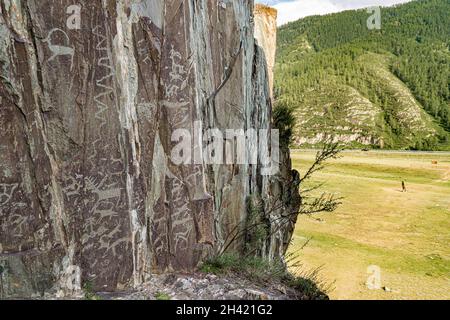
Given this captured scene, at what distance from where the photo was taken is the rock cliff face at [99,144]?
18.8 ft

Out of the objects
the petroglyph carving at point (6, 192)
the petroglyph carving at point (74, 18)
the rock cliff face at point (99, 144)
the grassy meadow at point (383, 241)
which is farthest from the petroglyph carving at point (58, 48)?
the grassy meadow at point (383, 241)

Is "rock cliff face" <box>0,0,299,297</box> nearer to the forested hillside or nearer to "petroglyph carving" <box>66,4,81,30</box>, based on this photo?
"petroglyph carving" <box>66,4,81,30</box>

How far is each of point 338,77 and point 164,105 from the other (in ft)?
543

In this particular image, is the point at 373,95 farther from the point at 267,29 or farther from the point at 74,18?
the point at 74,18

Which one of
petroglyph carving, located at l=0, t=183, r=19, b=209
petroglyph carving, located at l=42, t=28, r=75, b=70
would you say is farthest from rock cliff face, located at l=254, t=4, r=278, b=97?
petroglyph carving, located at l=0, t=183, r=19, b=209

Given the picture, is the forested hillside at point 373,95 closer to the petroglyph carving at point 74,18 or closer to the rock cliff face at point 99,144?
the rock cliff face at point 99,144

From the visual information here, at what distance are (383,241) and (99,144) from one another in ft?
83.3

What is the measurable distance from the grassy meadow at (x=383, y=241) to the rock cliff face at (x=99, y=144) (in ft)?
23.4

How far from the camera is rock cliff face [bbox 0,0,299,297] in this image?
18.8ft

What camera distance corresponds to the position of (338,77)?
164m

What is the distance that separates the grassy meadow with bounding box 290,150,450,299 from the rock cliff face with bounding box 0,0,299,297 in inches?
281

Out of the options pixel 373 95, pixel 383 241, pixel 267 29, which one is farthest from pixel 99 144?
pixel 373 95
